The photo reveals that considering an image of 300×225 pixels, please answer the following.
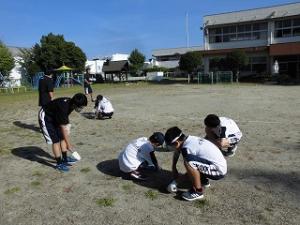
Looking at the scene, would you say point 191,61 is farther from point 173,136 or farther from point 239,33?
point 173,136

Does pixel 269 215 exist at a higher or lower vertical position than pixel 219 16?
lower

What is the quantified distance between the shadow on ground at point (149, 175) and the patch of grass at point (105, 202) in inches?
25.9

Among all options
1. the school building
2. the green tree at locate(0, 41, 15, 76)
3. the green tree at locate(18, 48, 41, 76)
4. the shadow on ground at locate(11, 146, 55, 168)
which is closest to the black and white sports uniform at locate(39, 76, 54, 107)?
the shadow on ground at locate(11, 146, 55, 168)

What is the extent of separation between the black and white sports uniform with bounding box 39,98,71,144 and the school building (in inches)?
1185

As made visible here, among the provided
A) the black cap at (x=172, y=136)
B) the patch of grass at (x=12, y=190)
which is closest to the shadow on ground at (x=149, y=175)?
the black cap at (x=172, y=136)

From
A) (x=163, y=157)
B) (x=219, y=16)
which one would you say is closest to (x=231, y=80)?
(x=219, y=16)

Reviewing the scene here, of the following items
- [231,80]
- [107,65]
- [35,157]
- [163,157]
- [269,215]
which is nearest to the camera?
[269,215]

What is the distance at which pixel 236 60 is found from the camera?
3173cm

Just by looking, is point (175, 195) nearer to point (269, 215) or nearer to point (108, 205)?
point (108, 205)

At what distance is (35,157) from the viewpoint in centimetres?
679

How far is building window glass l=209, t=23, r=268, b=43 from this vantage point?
36.5 m

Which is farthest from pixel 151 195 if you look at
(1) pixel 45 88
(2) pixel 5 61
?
(2) pixel 5 61

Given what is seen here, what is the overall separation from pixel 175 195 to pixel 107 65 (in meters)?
46.8

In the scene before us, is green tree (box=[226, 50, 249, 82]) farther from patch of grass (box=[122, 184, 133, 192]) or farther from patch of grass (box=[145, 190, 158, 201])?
patch of grass (box=[145, 190, 158, 201])
